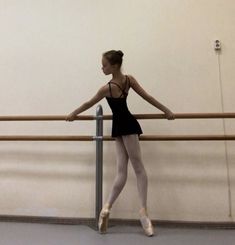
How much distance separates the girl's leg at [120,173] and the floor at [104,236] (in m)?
0.23

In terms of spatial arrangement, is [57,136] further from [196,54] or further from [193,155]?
[196,54]

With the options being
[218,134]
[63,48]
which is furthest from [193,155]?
[63,48]

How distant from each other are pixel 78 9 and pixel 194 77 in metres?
1.02

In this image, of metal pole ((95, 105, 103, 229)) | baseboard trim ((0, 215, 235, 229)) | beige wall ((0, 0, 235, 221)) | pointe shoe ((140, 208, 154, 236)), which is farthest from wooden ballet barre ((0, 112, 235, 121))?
baseboard trim ((0, 215, 235, 229))

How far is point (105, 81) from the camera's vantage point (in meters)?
2.45

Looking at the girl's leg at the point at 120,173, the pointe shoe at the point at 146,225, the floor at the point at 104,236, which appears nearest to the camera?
the floor at the point at 104,236

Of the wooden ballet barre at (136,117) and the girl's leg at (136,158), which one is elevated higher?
the wooden ballet barre at (136,117)

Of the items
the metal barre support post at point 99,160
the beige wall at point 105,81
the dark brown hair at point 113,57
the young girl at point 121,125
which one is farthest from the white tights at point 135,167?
the dark brown hair at point 113,57

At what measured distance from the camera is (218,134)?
7.58 ft

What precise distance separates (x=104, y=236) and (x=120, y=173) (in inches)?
15.4

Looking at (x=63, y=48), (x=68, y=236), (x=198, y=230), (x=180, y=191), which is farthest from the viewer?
(x=63, y=48)

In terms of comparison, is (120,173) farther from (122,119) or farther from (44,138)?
(44,138)

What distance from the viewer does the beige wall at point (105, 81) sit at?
232 cm

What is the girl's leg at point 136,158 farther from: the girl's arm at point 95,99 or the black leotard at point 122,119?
the girl's arm at point 95,99
